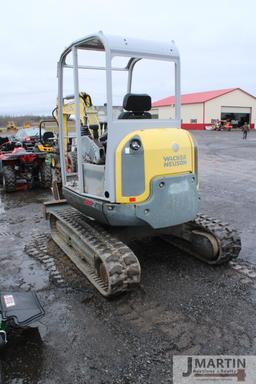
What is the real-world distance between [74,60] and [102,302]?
285cm

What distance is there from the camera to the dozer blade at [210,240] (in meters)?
4.72

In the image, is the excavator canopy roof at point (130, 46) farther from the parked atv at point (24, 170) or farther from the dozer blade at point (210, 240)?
the parked atv at point (24, 170)

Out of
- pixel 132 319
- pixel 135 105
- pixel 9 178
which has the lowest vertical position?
pixel 132 319

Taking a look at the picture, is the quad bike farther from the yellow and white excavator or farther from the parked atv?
the parked atv

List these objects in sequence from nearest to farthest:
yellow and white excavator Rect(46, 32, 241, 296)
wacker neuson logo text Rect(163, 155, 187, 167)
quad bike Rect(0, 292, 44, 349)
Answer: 1. quad bike Rect(0, 292, 44, 349)
2. yellow and white excavator Rect(46, 32, 241, 296)
3. wacker neuson logo text Rect(163, 155, 187, 167)

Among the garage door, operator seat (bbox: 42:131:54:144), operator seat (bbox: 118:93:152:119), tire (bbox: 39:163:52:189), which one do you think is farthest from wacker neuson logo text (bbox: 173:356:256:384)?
the garage door

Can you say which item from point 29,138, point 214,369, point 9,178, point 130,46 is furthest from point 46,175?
point 214,369

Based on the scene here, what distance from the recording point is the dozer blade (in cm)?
472

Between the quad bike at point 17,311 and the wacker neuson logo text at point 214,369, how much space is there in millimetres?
1293

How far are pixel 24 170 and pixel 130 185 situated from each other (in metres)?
7.28

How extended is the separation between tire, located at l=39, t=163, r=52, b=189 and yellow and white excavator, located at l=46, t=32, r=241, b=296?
5.69 meters

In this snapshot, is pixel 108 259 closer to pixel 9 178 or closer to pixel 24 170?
pixel 9 178

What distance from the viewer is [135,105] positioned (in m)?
4.43

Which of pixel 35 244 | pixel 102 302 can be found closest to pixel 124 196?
pixel 102 302
